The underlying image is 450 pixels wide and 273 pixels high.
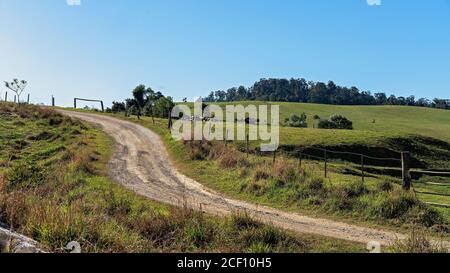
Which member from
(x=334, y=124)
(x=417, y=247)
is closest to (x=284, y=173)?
(x=417, y=247)

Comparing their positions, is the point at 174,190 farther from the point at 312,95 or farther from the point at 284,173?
the point at 312,95

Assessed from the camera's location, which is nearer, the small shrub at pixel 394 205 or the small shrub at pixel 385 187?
the small shrub at pixel 394 205

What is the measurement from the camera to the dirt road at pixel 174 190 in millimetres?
12344

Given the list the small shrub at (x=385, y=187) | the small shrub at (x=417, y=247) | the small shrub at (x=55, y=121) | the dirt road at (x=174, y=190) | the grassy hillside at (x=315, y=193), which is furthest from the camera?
the small shrub at (x=55, y=121)

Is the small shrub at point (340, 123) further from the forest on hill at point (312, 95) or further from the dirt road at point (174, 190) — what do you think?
the forest on hill at point (312, 95)

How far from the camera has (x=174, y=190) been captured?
17.7 metres

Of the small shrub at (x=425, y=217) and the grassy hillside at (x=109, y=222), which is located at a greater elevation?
the grassy hillside at (x=109, y=222)

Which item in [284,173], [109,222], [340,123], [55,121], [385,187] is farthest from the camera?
[340,123]

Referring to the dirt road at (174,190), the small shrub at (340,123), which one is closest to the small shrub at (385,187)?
the dirt road at (174,190)

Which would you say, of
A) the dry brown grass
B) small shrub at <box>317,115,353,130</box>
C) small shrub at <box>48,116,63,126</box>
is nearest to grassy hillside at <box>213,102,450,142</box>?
small shrub at <box>317,115,353,130</box>

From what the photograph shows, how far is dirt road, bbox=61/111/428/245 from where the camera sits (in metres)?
12.3

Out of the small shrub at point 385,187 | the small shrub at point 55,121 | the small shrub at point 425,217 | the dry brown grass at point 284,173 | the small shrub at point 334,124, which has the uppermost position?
the small shrub at point 55,121

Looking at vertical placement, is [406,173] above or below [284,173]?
above
